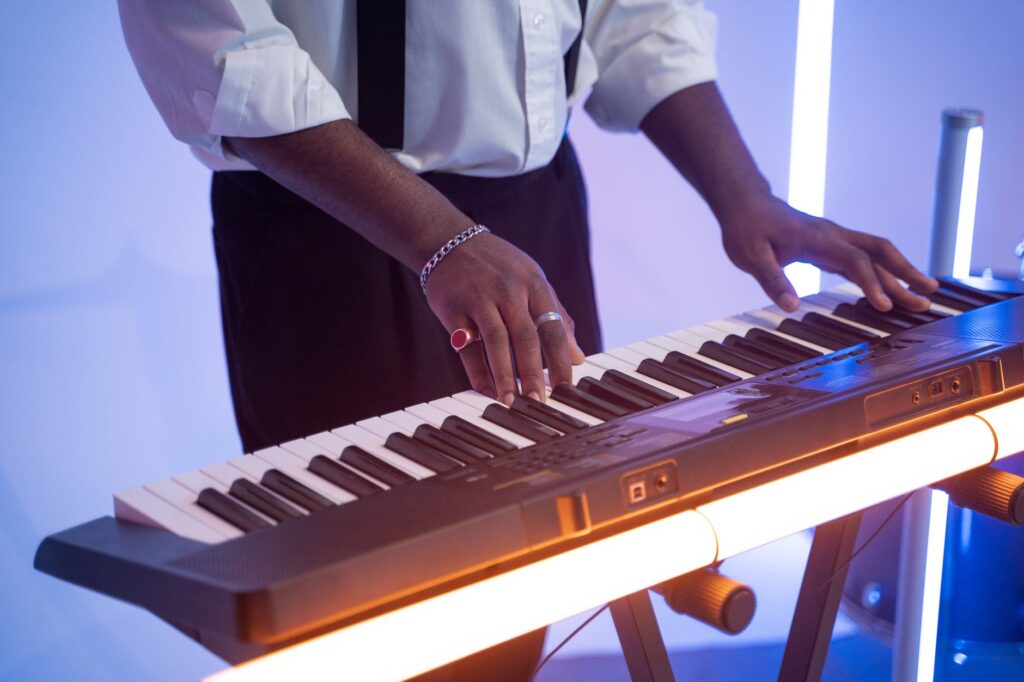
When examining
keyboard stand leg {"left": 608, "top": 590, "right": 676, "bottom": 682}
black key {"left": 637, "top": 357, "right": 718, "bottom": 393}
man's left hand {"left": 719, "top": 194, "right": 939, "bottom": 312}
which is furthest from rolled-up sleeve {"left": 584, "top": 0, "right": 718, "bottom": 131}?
keyboard stand leg {"left": 608, "top": 590, "right": 676, "bottom": 682}

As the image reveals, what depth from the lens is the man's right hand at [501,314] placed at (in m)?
1.13

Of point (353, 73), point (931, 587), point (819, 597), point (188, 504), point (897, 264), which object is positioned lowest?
point (931, 587)

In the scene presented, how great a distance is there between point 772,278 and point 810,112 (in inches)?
76.9

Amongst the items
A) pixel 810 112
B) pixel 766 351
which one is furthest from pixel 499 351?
pixel 810 112

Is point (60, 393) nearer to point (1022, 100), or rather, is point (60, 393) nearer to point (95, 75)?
point (95, 75)

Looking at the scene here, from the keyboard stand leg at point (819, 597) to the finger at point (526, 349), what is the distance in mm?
478

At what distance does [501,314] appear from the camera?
114 cm

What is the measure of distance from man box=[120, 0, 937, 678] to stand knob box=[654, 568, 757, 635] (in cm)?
25

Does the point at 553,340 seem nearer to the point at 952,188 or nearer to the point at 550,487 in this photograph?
the point at 550,487

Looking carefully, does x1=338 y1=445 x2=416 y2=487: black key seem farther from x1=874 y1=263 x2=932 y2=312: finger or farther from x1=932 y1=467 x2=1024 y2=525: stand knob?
x1=874 y1=263 x2=932 y2=312: finger

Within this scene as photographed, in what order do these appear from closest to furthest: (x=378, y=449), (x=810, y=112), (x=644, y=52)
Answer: (x=378, y=449), (x=644, y=52), (x=810, y=112)

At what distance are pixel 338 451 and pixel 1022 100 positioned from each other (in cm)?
268

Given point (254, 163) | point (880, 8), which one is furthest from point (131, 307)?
point (880, 8)

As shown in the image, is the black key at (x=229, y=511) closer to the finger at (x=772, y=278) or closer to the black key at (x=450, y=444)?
the black key at (x=450, y=444)
